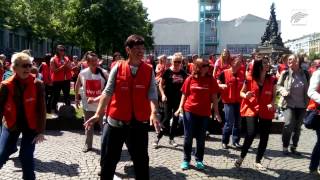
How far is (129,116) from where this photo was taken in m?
5.03

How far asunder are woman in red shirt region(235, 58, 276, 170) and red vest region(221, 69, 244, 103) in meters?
1.46

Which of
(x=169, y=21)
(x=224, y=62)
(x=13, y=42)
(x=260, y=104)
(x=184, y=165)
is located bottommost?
(x=184, y=165)

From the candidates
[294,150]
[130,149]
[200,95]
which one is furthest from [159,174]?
[294,150]

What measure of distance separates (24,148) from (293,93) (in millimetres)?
4964

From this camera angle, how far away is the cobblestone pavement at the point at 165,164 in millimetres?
6719

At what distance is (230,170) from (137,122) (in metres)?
2.62

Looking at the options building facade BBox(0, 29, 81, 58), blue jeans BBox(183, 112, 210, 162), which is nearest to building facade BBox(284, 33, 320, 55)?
building facade BBox(0, 29, 81, 58)

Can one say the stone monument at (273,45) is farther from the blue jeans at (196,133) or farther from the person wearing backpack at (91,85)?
the blue jeans at (196,133)

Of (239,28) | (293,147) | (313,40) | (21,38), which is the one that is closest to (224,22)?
(239,28)

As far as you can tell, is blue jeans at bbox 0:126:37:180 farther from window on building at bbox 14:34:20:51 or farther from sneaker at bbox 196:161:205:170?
window on building at bbox 14:34:20:51

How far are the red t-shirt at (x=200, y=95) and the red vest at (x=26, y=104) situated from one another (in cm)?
275

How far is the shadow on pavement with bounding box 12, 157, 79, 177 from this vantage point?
22.3ft

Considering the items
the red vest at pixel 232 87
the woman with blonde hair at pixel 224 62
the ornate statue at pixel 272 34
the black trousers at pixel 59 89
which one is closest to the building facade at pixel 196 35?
the ornate statue at pixel 272 34

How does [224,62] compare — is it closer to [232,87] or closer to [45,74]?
[232,87]
